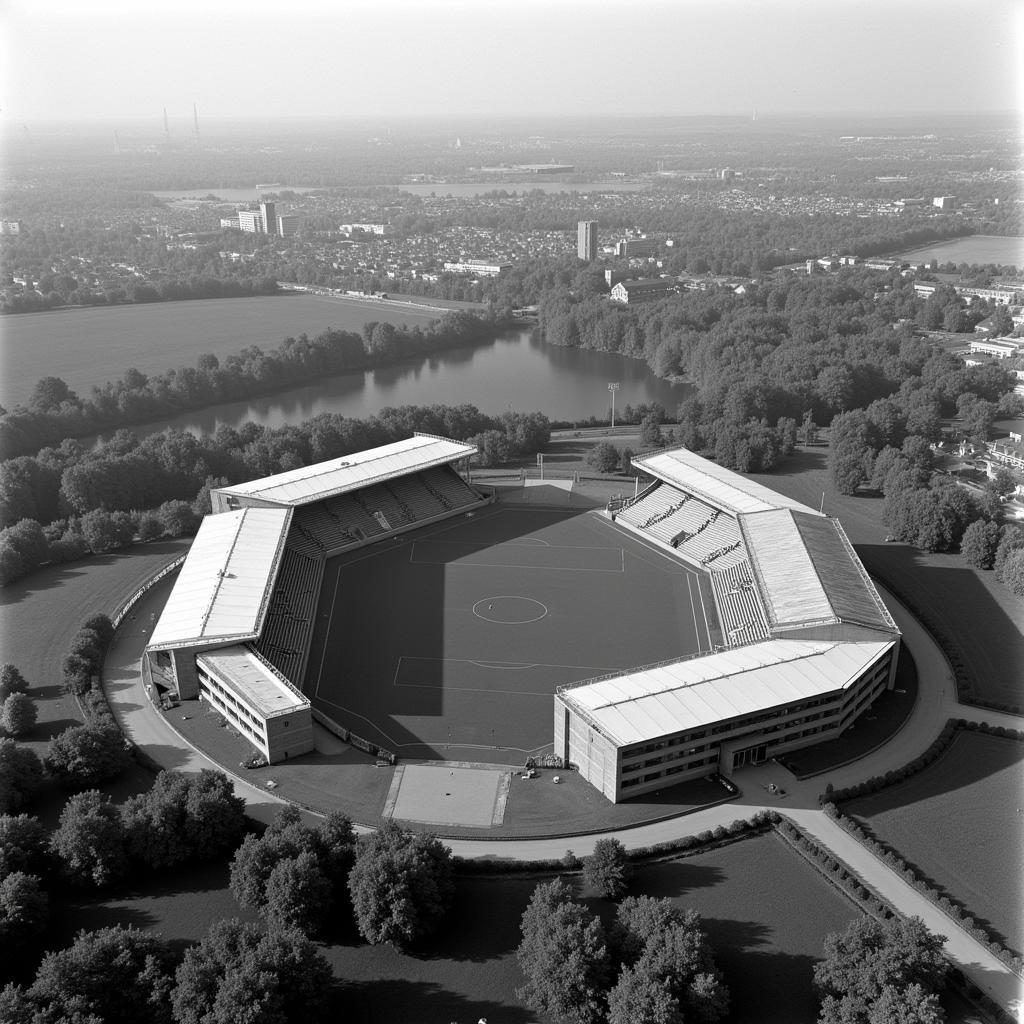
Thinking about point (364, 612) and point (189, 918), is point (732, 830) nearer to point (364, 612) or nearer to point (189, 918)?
point (189, 918)

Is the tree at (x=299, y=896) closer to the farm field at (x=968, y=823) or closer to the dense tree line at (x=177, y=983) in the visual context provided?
the dense tree line at (x=177, y=983)

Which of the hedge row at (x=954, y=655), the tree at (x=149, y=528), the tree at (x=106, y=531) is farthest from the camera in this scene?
the tree at (x=149, y=528)

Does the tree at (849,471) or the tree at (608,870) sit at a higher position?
the tree at (608,870)

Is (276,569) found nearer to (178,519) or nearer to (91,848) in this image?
(178,519)

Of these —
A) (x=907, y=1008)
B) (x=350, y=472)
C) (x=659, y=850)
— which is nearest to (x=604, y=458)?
(x=350, y=472)

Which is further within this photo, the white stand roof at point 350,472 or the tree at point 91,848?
the white stand roof at point 350,472

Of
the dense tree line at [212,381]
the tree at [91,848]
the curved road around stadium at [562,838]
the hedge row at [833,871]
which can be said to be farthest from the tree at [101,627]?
the dense tree line at [212,381]
